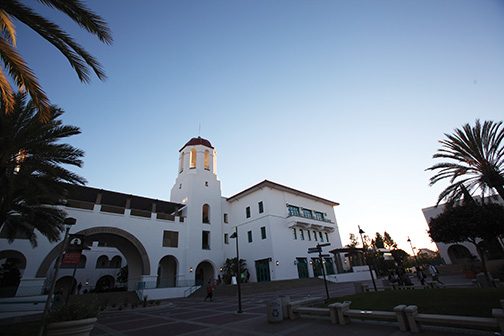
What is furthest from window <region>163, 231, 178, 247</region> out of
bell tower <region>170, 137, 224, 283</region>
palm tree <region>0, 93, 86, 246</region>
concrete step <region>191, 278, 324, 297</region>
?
palm tree <region>0, 93, 86, 246</region>

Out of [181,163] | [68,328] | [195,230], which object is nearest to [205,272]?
[195,230]

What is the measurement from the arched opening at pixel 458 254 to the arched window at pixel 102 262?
46.6m

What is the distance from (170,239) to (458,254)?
36005 mm

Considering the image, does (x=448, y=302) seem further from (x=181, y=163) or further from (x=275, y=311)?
(x=181, y=163)

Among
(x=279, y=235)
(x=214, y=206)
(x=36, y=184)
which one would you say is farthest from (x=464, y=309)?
(x=214, y=206)

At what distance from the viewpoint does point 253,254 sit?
29891 mm

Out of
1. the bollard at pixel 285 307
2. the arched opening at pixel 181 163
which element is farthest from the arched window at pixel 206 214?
the bollard at pixel 285 307

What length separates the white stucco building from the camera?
22.5 meters

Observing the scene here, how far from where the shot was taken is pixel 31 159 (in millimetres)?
9688

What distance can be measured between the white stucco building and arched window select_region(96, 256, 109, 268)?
101 centimetres

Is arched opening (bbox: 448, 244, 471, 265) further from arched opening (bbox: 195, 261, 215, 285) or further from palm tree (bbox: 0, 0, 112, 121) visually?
palm tree (bbox: 0, 0, 112, 121)

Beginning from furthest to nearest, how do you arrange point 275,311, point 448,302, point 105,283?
point 105,283 < point 275,311 < point 448,302

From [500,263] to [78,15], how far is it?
94.3ft

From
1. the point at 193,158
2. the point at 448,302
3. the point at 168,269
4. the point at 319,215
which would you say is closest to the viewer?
the point at 448,302
